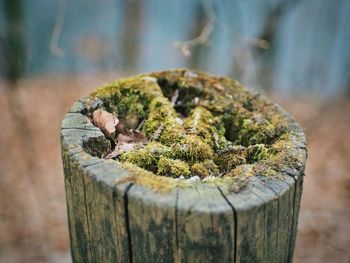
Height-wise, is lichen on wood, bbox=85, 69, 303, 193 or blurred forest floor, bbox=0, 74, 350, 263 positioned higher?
lichen on wood, bbox=85, 69, 303, 193

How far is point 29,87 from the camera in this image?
9.75m

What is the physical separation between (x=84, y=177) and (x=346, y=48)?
1026cm

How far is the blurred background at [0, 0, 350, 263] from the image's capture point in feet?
18.7

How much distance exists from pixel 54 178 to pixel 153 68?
17.5 ft

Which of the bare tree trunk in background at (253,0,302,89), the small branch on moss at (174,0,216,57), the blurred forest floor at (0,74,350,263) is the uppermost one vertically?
the small branch on moss at (174,0,216,57)

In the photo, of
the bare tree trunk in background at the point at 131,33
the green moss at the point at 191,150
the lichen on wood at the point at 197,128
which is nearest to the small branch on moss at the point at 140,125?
the lichen on wood at the point at 197,128

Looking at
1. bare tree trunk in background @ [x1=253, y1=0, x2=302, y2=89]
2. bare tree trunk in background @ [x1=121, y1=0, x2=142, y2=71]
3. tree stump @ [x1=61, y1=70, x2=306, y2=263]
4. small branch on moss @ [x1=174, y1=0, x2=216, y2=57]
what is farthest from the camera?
bare tree trunk in background @ [x1=121, y1=0, x2=142, y2=71]

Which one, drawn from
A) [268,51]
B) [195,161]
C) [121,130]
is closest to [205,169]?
[195,161]

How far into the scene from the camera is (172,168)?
5.90 ft

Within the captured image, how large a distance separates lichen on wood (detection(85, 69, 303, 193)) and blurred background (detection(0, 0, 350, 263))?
10.9 ft

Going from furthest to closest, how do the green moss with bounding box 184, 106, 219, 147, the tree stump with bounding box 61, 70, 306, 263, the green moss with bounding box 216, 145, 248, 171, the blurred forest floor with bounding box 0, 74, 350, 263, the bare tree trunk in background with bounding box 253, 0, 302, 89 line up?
the bare tree trunk in background with bounding box 253, 0, 302, 89 → the blurred forest floor with bounding box 0, 74, 350, 263 → the green moss with bounding box 184, 106, 219, 147 → the green moss with bounding box 216, 145, 248, 171 → the tree stump with bounding box 61, 70, 306, 263

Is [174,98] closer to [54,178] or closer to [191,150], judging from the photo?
[191,150]

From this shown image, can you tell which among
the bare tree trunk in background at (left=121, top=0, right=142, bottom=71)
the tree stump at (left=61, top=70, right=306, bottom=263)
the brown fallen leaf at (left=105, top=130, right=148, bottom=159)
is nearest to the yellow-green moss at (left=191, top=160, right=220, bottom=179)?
the tree stump at (left=61, top=70, right=306, bottom=263)

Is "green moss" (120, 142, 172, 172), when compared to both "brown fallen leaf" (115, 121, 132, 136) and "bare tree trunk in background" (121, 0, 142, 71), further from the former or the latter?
"bare tree trunk in background" (121, 0, 142, 71)
